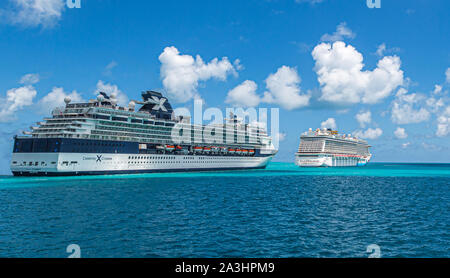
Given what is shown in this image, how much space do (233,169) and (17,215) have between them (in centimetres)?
8164

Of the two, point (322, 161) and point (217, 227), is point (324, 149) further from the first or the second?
point (217, 227)

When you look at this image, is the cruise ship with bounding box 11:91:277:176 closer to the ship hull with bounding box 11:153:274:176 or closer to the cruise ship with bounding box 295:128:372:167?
the ship hull with bounding box 11:153:274:176

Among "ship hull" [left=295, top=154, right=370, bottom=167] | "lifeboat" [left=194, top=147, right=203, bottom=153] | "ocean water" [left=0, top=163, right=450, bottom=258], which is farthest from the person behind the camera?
"ship hull" [left=295, top=154, right=370, bottom=167]

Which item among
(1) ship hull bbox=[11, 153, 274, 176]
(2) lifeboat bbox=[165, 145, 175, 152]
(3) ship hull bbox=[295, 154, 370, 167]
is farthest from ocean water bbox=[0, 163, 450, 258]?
(3) ship hull bbox=[295, 154, 370, 167]

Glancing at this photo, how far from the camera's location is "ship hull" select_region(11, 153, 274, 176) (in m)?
61.3

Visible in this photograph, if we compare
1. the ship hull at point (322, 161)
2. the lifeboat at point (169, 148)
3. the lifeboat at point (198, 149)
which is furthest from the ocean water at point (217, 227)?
the ship hull at point (322, 161)

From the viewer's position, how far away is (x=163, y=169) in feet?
268

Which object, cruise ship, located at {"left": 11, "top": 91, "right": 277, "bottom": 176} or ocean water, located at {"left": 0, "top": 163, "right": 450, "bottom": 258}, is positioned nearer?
ocean water, located at {"left": 0, "top": 163, "right": 450, "bottom": 258}

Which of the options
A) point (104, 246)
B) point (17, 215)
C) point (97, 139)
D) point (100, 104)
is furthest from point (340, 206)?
point (100, 104)

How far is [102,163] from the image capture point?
2660 inches

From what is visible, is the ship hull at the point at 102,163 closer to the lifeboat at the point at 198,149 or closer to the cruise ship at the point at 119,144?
the cruise ship at the point at 119,144

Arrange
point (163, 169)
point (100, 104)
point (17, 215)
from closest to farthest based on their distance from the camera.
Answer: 1. point (17, 215)
2. point (100, 104)
3. point (163, 169)

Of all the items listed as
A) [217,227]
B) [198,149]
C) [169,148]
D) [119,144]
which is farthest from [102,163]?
[217,227]

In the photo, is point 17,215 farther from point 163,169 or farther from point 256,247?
point 163,169
